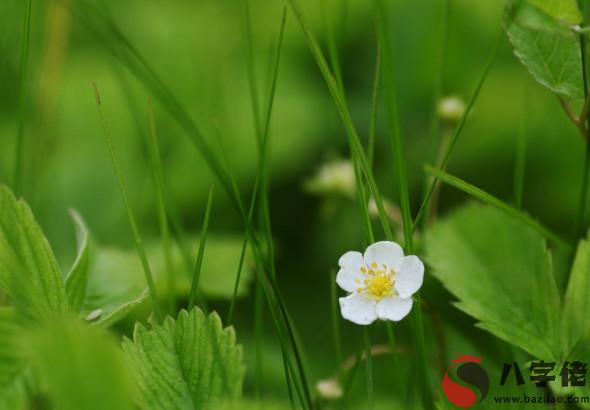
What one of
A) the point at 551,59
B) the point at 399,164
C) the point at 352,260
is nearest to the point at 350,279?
the point at 352,260

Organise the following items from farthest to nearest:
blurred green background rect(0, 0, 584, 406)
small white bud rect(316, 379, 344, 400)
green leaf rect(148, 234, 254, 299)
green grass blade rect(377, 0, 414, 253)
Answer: blurred green background rect(0, 0, 584, 406)
green leaf rect(148, 234, 254, 299)
small white bud rect(316, 379, 344, 400)
green grass blade rect(377, 0, 414, 253)

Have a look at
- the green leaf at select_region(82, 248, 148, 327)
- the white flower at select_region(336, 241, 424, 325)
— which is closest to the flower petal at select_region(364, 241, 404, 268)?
the white flower at select_region(336, 241, 424, 325)

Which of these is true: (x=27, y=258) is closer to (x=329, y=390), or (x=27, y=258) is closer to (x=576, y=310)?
(x=329, y=390)

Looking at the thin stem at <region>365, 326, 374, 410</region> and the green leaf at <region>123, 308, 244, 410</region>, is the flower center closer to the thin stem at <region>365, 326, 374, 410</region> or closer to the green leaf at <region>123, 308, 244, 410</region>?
the thin stem at <region>365, 326, 374, 410</region>

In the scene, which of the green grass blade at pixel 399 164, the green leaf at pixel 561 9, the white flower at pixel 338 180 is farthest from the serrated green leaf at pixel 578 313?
the white flower at pixel 338 180

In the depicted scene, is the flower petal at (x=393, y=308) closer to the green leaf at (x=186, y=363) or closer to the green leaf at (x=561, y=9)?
the green leaf at (x=186, y=363)

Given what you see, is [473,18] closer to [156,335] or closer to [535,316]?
[535,316]
